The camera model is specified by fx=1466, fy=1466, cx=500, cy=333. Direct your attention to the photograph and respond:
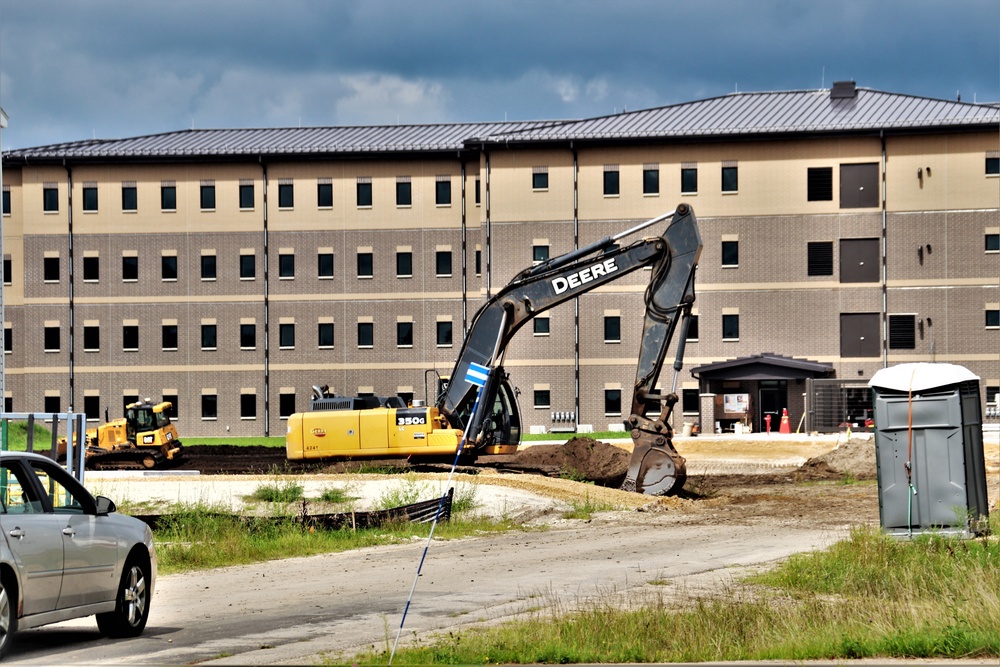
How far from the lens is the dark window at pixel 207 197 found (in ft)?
231

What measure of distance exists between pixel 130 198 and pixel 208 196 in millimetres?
3749

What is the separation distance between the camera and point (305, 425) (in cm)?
3512

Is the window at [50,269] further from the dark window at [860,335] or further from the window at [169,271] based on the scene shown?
the dark window at [860,335]

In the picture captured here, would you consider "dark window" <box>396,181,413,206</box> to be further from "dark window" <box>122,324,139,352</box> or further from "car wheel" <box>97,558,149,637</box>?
"car wheel" <box>97,558,149,637</box>

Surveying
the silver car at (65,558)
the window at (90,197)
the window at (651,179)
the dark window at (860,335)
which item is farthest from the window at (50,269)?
the silver car at (65,558)

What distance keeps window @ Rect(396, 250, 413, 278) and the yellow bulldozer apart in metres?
23.6

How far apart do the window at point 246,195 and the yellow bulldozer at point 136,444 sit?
78.9 feet

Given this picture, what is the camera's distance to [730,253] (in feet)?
217

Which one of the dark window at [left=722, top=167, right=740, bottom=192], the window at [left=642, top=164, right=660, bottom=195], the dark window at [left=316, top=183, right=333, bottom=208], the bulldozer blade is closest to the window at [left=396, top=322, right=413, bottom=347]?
the dark window at [left=316, top=183, right=333, bottom=208]

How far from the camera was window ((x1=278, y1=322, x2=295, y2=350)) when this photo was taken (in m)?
70.1

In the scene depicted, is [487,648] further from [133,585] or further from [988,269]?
[988,269]

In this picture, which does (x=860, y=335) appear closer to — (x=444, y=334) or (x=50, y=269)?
(x=444, y=334)

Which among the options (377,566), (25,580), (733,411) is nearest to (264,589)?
(377,566)

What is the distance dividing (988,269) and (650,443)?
128ft
